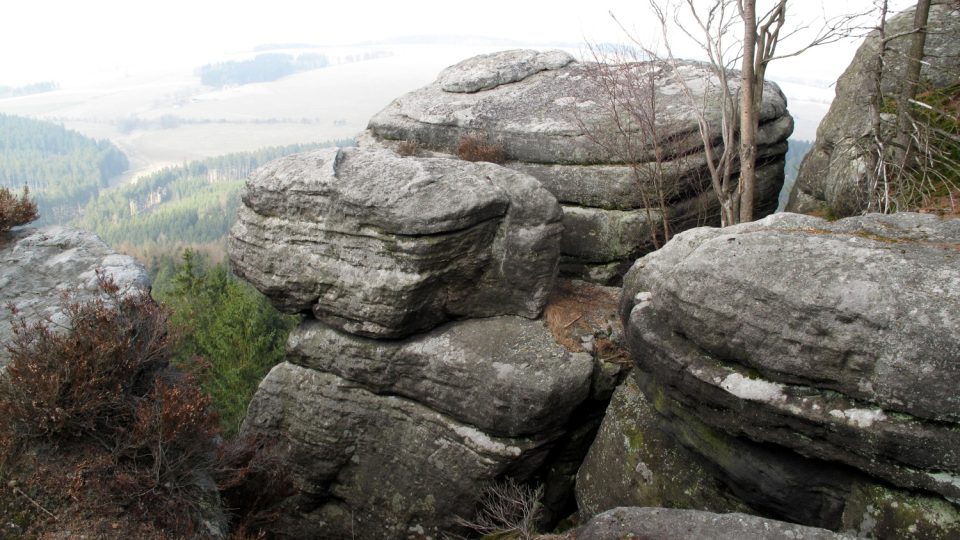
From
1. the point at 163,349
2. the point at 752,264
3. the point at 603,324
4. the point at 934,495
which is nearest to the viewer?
the point at 934,495

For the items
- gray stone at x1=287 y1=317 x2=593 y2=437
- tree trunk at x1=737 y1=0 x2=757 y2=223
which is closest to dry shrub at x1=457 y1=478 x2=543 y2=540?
gray stone at x1=287 y1=317 x2=593 y2=437

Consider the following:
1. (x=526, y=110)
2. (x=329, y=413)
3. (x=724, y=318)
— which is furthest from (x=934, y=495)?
(x=526, y=110)

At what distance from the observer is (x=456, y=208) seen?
1177 centimetres

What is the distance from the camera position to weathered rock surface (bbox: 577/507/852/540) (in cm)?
711

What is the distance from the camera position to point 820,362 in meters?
7.52

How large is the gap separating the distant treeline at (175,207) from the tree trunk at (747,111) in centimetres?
9751

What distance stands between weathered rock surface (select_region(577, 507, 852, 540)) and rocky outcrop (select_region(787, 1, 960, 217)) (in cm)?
760

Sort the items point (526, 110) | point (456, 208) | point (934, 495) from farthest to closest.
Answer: point (526, 110)
point (456, 208)
point (934, 495)

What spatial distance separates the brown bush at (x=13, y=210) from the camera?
12.8m

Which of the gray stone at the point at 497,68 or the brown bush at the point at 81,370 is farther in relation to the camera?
the gray stone at the point at 497,68

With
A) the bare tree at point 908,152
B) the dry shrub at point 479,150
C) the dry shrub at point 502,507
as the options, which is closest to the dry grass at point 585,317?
the dry shrub at point 502,507

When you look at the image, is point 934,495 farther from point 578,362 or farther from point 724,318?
point 578,362

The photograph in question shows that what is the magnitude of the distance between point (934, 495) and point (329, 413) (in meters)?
10.0

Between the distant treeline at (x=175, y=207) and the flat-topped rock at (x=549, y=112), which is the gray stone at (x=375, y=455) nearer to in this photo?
the flat-topped rock at (x=549, y=112)
